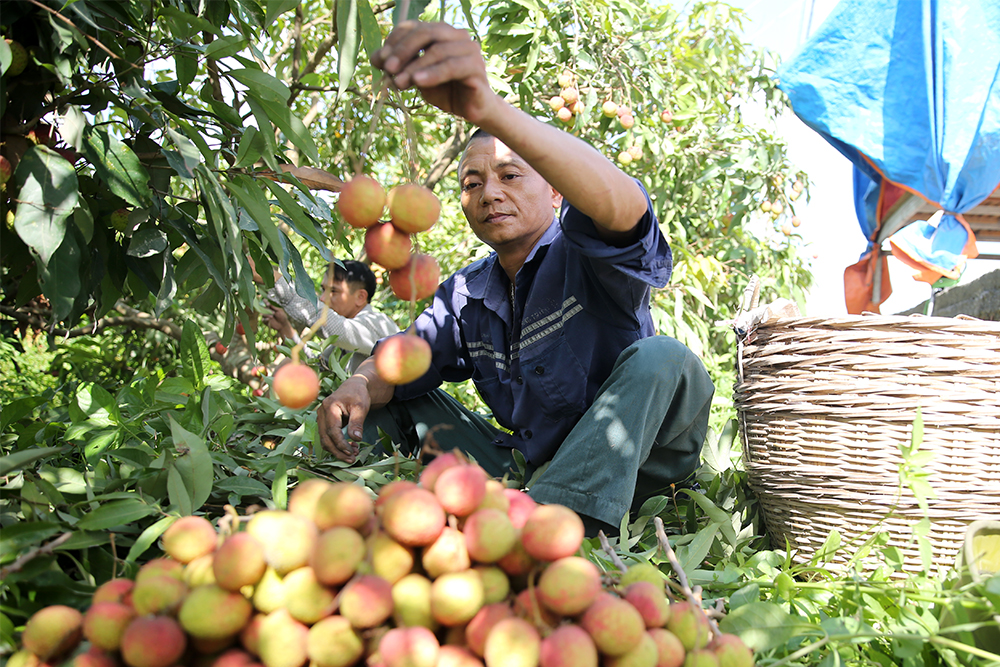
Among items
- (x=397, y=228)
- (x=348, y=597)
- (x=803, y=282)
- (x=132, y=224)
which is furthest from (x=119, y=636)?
(x=803, y=282)

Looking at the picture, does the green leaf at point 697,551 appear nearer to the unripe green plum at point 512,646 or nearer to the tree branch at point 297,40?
the unripe green plum at point 512,646

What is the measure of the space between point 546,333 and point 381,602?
1.10 m

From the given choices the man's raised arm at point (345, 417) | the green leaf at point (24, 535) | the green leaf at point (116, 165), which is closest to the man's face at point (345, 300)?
the man's raised arm at point (345, 417)

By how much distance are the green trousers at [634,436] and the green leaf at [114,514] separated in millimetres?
456

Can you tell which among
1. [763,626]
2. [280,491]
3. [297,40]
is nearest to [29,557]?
[280,491]

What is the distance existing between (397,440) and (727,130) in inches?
97.1

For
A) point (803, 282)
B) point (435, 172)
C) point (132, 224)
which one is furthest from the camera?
point (803, 282)

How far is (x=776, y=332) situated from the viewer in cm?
138

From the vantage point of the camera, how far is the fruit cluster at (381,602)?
52 centimetres

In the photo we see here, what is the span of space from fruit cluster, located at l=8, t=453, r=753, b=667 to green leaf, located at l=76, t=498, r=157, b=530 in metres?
0.22

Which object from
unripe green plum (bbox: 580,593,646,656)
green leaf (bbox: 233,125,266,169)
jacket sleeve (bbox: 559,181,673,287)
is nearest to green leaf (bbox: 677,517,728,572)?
jacket sleeve (bbox: 559,181,673,287)

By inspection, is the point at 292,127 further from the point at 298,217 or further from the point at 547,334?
the point at 547,334

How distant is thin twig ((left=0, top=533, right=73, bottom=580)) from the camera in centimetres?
66

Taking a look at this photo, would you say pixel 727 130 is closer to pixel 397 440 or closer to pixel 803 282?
pixel 803 282
